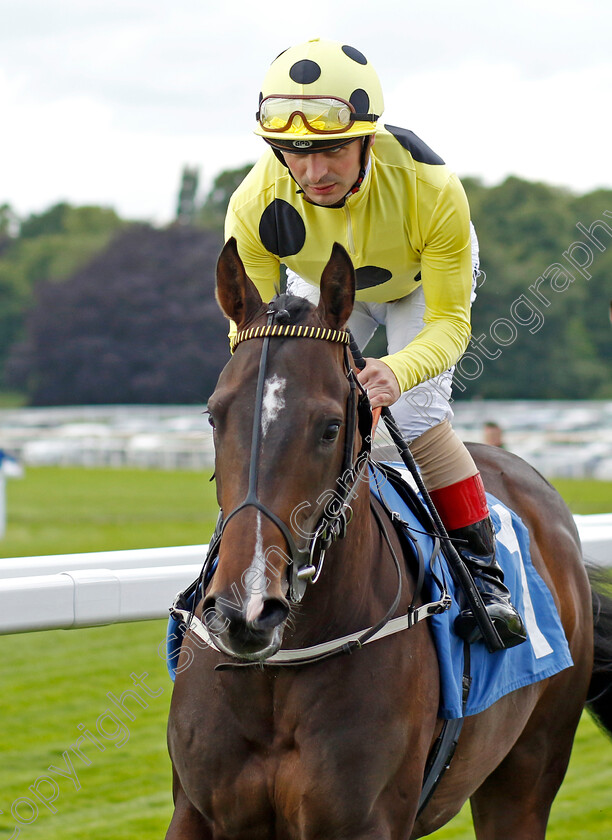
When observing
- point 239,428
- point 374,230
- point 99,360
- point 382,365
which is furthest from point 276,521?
point 99,360

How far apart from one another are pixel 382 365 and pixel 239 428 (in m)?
0.46

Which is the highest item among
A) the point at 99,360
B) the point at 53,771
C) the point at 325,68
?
the point at 325,68

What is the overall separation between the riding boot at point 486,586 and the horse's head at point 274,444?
72 centimetres

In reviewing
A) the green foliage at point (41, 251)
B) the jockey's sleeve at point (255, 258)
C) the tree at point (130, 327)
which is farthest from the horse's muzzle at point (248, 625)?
the green foliage at point (41, 251)

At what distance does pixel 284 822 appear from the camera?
225cm

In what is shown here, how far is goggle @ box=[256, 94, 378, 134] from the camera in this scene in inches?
95.3

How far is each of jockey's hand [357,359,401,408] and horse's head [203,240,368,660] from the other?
8 cm

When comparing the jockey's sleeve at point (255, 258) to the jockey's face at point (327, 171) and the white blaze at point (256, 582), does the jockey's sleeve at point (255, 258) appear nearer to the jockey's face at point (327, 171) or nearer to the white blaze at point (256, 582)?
the jockey's face at point (327, 171)

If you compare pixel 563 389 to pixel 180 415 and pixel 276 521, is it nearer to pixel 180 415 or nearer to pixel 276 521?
pixel 180 415

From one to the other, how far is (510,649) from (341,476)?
104cm

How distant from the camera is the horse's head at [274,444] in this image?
6.13 ft

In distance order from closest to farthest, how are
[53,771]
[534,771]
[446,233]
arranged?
[446,233] < [534,771] < [53,771]

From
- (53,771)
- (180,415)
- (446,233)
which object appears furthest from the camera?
(180,415)

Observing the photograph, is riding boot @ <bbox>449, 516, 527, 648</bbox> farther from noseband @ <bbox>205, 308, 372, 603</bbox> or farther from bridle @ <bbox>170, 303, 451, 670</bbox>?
noseband @ <bbox>205, 308, 372, 603</bbox>
